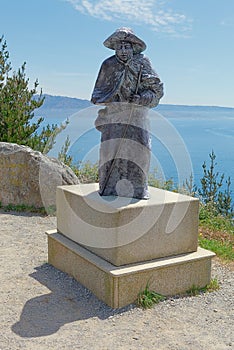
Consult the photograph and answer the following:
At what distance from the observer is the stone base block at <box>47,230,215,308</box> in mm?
3520

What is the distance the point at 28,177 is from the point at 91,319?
158 inches

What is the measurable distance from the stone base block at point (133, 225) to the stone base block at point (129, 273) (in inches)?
3.5

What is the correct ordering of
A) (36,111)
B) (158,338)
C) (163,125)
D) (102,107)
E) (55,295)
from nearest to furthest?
(158,338), (55,295), (102,107), (163,125), (36,111)

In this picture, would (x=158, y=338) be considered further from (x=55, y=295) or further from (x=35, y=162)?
(x=35, y=162)

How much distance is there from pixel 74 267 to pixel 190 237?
47.0 inches

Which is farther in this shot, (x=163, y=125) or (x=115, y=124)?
(x=163, y=125)

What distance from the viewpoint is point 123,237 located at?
357 cm

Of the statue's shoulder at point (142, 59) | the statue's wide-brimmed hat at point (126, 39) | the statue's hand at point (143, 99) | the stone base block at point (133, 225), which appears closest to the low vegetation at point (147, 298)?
the stone base block at point (133, 225)

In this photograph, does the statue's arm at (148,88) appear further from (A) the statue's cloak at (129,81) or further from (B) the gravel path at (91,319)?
(B) the gravel path at (91,319)

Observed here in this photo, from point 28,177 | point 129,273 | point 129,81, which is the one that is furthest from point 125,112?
point 28,177

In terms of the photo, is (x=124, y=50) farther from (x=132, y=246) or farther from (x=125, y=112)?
(x=132, y=246)

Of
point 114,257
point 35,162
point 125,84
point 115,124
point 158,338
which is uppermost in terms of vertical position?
point 125,84

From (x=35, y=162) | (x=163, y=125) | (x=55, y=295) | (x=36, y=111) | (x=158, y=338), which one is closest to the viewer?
(x=158, y=338)

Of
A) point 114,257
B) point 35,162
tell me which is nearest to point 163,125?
point 114,257
